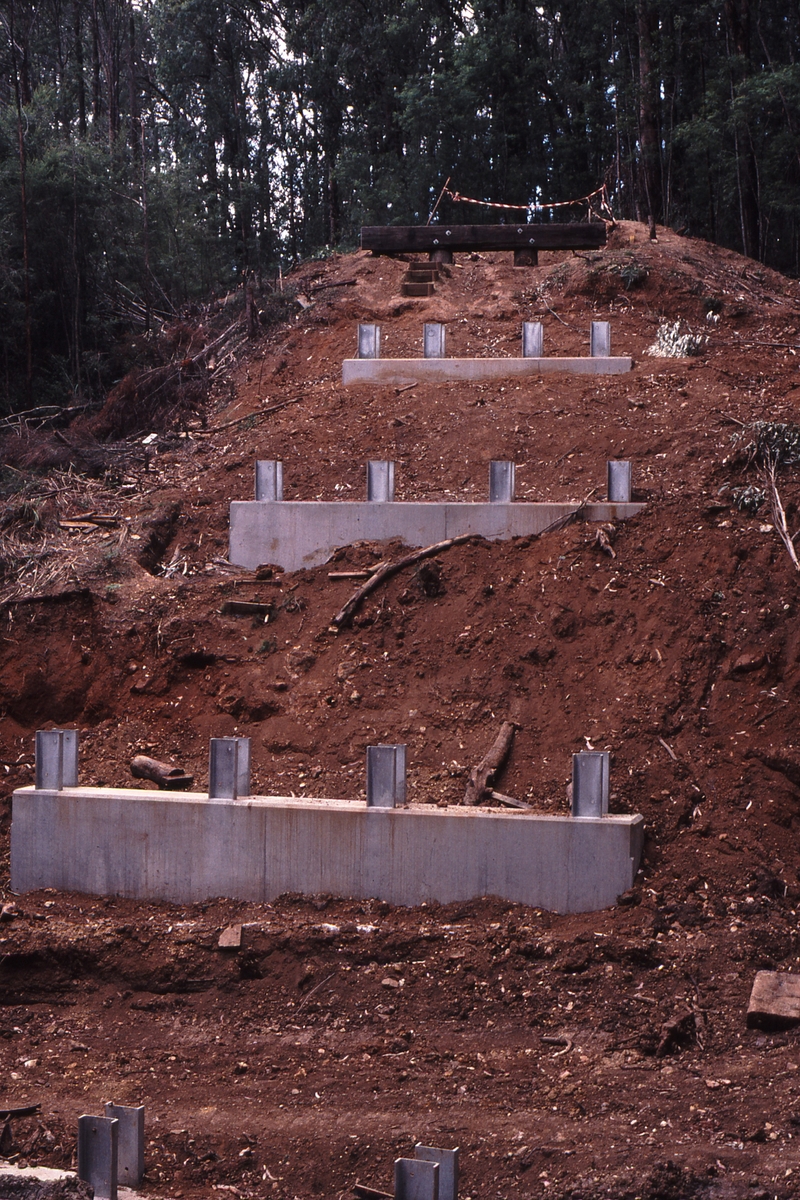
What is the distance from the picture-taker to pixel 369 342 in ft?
35.6

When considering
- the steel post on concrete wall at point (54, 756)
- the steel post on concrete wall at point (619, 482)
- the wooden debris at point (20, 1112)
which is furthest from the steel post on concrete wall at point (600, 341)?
the wooden debris at point (20, 1112)

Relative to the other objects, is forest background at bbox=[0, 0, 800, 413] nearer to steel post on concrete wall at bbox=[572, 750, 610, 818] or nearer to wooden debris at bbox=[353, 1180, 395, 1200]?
steel post on concrete wall at bbox=[572, 750, 610, 818]

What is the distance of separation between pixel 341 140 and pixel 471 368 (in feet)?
52.3

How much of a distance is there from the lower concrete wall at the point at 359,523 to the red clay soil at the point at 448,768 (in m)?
0.18

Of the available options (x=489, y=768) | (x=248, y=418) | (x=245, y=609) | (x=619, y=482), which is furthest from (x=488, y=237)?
(x=489, y=768)

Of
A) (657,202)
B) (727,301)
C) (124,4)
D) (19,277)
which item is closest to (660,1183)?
(727,301)

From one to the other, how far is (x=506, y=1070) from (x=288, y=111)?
24391 millimetres

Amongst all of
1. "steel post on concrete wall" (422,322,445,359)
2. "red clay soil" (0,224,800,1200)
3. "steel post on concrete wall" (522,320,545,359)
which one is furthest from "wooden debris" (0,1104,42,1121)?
"steel post on concrete wall" (522,320,545,359)

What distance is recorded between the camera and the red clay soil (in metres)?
4.16

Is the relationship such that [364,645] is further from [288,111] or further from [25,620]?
[288,111]

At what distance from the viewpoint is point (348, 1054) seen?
4.83 m

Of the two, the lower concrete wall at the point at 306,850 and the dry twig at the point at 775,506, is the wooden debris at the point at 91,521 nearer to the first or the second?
the lower concrete wall at the point at 306,850

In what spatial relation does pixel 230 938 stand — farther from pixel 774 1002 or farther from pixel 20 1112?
pixel 774 1002

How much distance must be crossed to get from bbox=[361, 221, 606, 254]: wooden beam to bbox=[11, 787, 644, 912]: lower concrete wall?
7.37 meters
